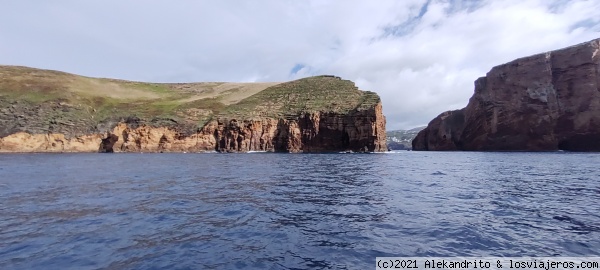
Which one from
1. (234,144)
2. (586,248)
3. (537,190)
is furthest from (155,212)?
(234,144)

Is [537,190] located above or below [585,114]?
below

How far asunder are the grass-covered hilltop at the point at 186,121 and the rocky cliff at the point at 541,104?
4962cm

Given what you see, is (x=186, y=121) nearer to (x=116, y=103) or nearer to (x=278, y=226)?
(x=116, y=103)

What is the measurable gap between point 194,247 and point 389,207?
924 cm

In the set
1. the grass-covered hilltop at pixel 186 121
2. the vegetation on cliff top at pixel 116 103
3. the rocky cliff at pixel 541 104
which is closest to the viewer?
the grass-covered hilltop at pixel 186 121

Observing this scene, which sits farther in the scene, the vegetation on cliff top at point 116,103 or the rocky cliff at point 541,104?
the rocky cliff at point 541,104

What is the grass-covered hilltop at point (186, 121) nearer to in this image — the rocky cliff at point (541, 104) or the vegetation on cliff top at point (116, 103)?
the vegetation on cliff top at point (116, 103)

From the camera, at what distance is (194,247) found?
31.0ft

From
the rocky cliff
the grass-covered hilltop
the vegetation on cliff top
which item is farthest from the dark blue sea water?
the rocky cliff

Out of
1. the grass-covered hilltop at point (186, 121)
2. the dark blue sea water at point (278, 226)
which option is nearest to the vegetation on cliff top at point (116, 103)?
the grass-covered hilltop at point (186, 121)

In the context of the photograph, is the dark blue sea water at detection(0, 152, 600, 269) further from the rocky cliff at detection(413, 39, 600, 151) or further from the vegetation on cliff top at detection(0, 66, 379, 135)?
the rocky cliff at detection(413, 39, 600, 151)

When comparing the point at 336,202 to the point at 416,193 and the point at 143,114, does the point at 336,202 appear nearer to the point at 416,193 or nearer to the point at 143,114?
the point at 416,193

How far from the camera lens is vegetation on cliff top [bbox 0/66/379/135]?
327 ft

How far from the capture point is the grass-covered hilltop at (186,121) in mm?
95938
